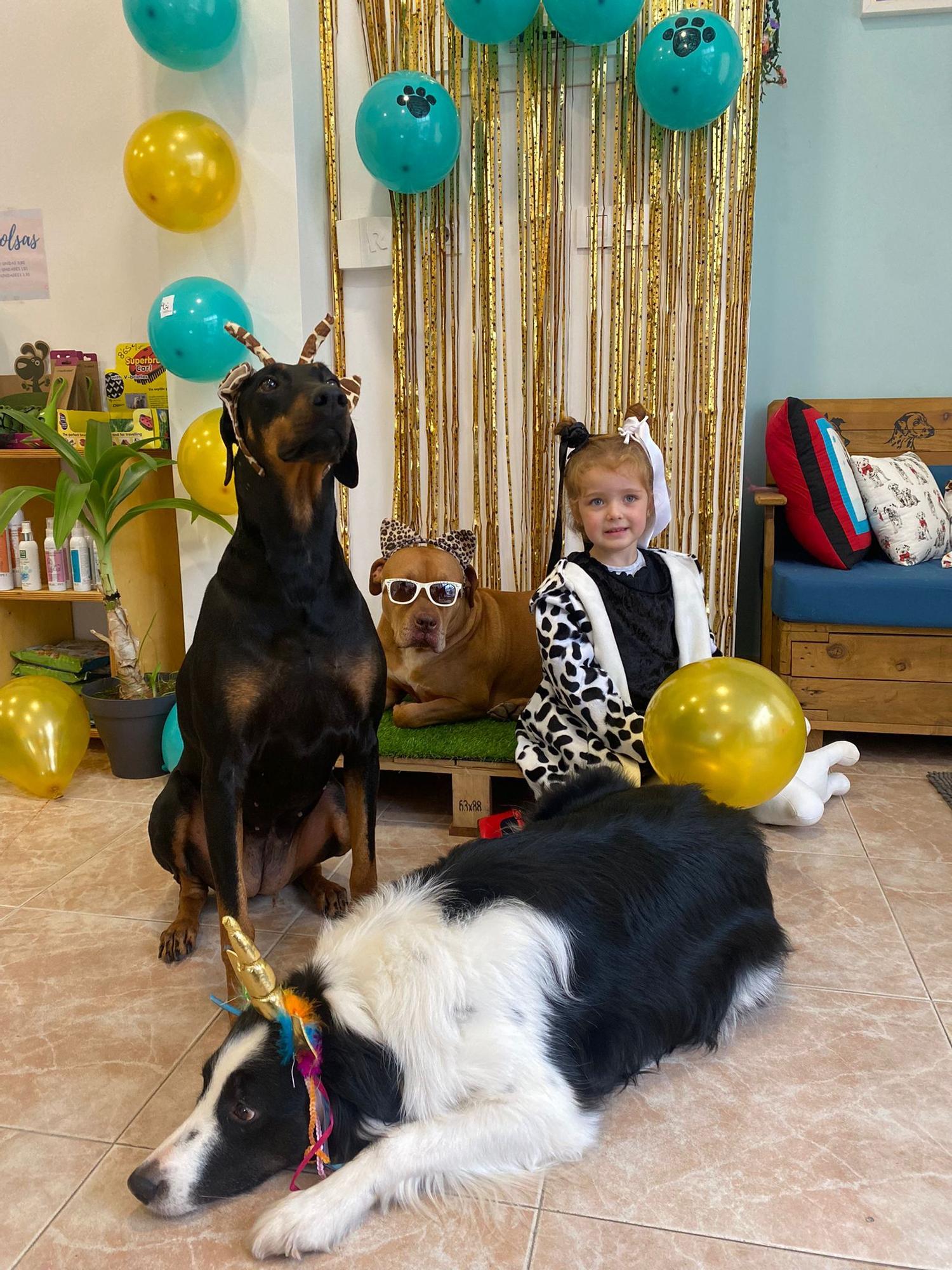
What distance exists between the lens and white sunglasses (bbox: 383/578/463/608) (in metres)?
2.38

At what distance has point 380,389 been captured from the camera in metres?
3.30

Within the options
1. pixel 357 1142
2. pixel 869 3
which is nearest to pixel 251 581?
pixel 357 1142

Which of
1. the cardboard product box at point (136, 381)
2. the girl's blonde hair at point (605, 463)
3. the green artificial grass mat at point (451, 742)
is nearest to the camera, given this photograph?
the girl's blonde hair at point (605, 463)

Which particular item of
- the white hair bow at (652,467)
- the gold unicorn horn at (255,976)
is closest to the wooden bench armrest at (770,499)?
the white hair bow at (652,467)

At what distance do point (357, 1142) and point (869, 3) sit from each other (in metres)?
3.87

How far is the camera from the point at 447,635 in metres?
2.48

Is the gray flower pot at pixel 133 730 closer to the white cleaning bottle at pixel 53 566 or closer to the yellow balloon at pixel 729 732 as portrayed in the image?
the white cleaning bottle at pixel 53 566

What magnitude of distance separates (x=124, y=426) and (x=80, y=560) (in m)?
0.50

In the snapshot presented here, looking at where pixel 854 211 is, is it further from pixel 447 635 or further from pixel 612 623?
pixel 447 635

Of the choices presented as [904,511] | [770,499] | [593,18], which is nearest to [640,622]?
[770,499]

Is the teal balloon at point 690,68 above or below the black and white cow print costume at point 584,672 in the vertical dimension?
above

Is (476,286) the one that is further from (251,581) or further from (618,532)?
(251,581)

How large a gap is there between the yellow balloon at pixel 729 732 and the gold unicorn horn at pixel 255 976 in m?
0.91

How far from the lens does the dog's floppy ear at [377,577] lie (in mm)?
2465
